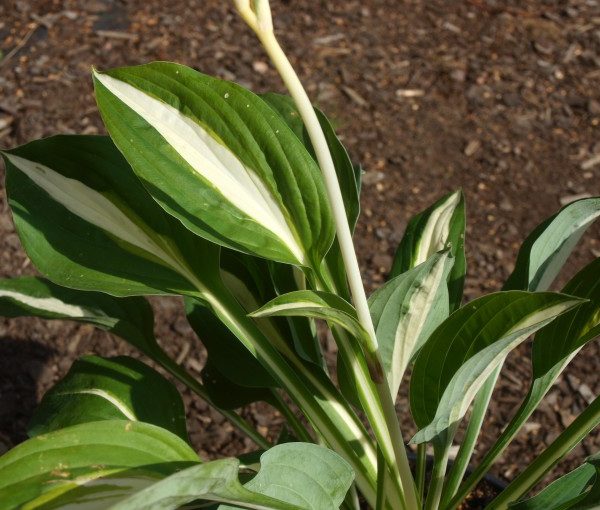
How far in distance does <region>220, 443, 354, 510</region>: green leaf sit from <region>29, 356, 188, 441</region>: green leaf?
0.36m

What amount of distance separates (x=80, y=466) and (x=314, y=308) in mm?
285

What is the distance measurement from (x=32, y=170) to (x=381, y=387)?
1.80 ft

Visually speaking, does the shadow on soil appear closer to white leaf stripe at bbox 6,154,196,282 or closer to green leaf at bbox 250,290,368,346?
white leaf stripe at bbox 6,154,196,282

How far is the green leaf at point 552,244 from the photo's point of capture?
1097 millimetres

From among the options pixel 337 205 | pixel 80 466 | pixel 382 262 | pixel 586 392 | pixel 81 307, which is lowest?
pixel 586 392

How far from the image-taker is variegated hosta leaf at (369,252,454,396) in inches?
39.8

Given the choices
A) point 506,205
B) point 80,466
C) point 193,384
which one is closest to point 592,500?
point 80,466

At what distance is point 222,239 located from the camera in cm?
96

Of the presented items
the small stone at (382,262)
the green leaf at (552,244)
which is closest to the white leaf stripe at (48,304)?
the green leaf at (552,244)

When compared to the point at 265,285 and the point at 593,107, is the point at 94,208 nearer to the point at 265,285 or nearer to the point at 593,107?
the point at 265,285

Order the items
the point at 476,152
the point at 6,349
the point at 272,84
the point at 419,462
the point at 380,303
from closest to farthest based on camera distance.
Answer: the point at 380,303, the point at 419,462, the point at 6,349, the point at 476,152, the point at 272,84

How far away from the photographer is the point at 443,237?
126cm

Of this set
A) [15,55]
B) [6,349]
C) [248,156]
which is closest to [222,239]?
[248,156]

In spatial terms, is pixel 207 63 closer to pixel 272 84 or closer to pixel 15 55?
pixel 272 84
